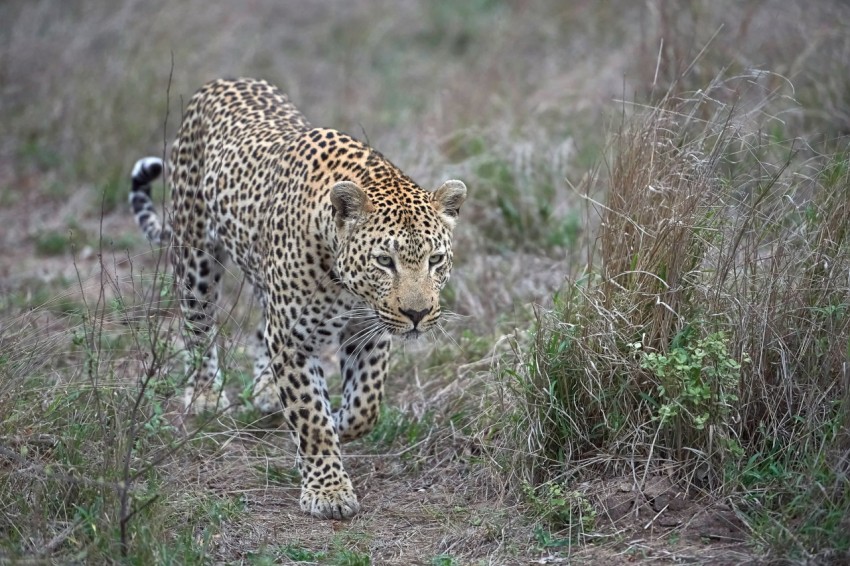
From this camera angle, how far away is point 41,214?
11.4 m

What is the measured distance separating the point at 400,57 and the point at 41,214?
19.3 feet

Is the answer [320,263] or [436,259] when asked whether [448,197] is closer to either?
[436,259]

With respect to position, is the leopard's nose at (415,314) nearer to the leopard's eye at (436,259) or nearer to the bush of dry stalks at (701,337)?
the leopard's eye at (436,259)

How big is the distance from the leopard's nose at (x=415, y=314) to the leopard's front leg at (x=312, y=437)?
2.81ft

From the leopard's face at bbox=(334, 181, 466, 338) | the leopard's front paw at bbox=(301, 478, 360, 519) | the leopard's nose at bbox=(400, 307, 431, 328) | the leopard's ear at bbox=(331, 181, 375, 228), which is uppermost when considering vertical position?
the leopard's ear at bbox=(331, 181, 375, 228)

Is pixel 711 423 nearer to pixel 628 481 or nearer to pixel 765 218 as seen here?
pixel 628 481

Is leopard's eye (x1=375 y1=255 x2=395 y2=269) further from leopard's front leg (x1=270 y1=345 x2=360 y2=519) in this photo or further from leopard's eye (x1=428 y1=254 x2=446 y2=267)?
leopard's front leg (x1=270 y1=345 x2=360 y2=519)

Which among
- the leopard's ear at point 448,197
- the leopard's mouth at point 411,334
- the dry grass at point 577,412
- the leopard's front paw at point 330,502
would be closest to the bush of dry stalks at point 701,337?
the dry grass at point 577,412

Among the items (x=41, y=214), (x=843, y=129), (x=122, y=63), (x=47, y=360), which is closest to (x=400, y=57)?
(x=122, y=63)

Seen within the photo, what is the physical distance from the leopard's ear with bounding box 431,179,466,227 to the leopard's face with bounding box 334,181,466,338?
0.12 meters

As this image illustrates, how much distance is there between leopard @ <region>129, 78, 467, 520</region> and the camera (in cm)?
583

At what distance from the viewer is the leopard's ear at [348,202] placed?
19.1 ft

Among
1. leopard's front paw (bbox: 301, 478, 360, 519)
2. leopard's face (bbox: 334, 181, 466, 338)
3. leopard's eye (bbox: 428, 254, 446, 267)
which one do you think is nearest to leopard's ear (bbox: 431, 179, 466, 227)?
leopard's face (bbox: 334, 181, 466, 338)

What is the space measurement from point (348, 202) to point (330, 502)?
1.70 meters
